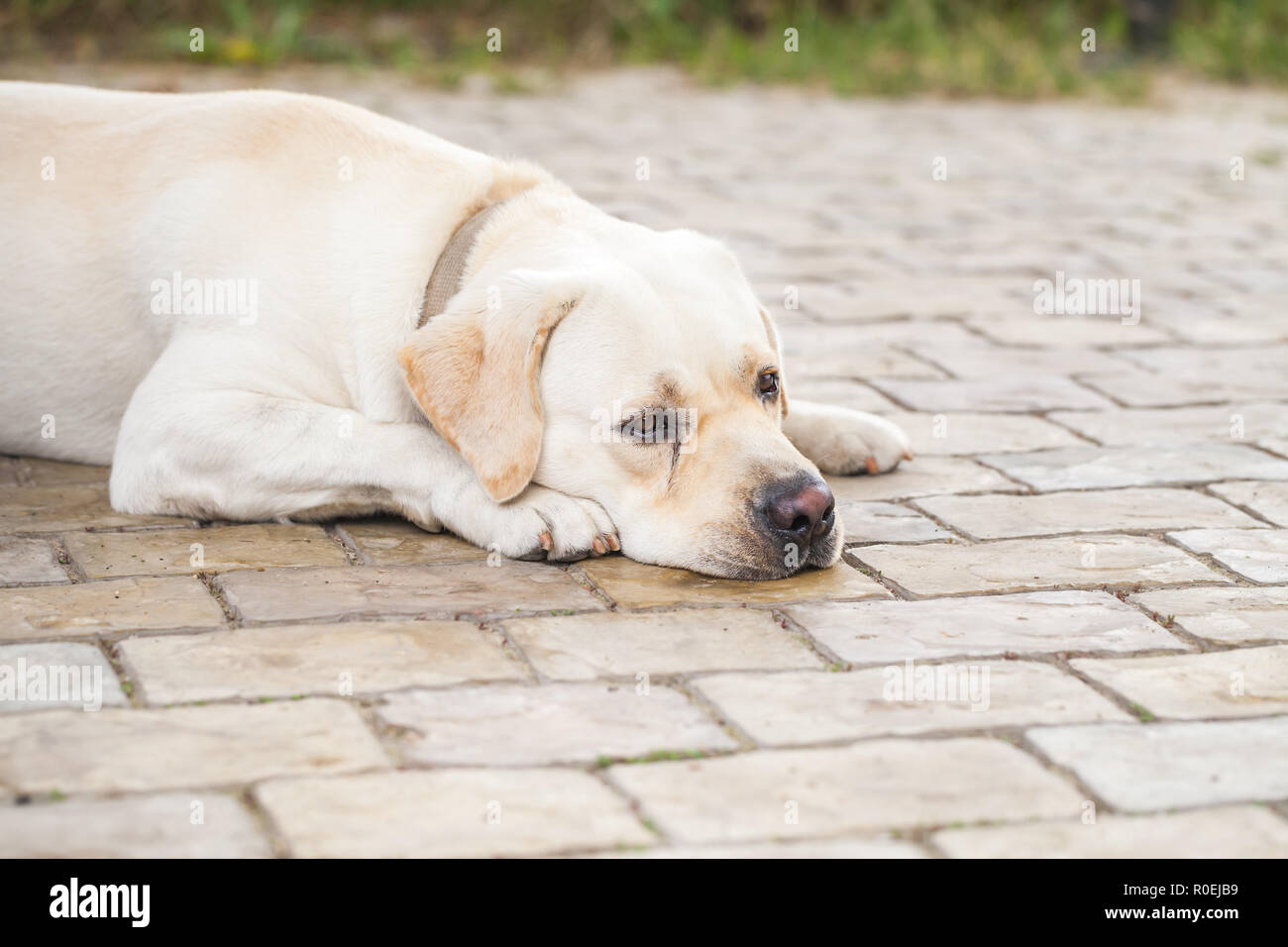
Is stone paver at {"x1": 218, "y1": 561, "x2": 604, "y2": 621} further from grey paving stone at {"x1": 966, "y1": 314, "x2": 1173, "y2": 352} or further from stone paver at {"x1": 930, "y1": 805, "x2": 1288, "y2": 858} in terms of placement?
grey paving stone at {"x1": 966, "y1": 314, "x2": 1173, "y2": 352}

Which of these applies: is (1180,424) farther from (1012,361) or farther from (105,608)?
(105,608)

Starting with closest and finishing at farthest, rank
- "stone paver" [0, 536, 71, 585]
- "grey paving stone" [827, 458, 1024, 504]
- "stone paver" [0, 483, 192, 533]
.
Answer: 1. "stone paver" [0, 536, 71, 585]
2. "stone paver" [0, 483, 192, 533]
3. "grey paving stone" [827, 458, 1024, 504]

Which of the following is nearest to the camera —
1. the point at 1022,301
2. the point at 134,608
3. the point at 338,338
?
the point at 134,608

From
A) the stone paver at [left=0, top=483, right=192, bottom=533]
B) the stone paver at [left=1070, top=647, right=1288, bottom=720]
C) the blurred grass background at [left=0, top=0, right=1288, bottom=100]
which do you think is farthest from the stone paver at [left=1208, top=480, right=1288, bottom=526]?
the blurred grass background at [left=0, top=0, right=1288, bottom=100]

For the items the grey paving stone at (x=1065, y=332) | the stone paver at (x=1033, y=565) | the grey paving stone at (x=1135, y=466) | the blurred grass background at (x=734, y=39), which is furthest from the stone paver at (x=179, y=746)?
the blurred grass background at (x=734, y=39)

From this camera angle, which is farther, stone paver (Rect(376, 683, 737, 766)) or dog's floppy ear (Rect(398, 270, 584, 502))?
dog's floppy ear (Rect(398, 270, 584, 502))

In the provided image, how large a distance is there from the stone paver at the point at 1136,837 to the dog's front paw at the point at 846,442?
198 centimetres

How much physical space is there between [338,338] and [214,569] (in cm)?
68

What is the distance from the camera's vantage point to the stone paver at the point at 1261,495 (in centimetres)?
434

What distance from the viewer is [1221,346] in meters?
6.02

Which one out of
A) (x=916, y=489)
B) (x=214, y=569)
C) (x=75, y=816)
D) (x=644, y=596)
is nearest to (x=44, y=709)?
(x=75, y=816)

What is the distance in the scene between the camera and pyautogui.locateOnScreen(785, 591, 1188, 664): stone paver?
3379mm

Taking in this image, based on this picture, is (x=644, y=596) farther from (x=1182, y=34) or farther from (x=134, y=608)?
(x=1182, y=34)

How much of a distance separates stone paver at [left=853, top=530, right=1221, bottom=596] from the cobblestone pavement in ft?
0.04
